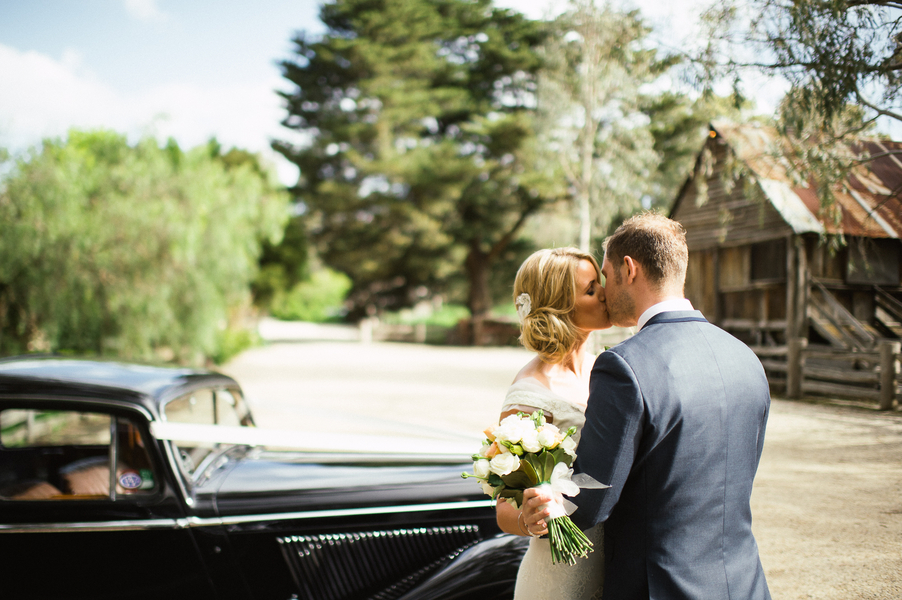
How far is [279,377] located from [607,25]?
1384cm

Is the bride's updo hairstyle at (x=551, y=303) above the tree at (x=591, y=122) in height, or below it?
below

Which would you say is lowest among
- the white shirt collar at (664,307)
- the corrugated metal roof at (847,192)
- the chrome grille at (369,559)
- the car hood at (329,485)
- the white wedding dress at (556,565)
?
the chrome grille at (369,559)

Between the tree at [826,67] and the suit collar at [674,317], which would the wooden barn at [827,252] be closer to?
the tree at [826,67]

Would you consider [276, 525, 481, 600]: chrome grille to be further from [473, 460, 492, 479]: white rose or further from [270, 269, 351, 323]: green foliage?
[270, 269, 351, 323]: green foliage

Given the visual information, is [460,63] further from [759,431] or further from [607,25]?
[759,431]

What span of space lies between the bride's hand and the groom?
0.09 m

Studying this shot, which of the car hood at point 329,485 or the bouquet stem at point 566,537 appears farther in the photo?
the car hood at point 329,485

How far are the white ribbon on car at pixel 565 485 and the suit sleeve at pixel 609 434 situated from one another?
19 mm

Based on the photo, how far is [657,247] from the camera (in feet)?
5.12

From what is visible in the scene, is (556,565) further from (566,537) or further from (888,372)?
(888,372)

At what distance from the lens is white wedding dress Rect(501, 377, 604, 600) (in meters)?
1.71

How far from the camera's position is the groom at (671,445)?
1387 millimetres

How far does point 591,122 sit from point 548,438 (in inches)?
764

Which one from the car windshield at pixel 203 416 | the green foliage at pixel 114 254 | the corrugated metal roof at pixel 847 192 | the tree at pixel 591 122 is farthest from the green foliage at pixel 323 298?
the corrugated metal roof at pixel 847 192
